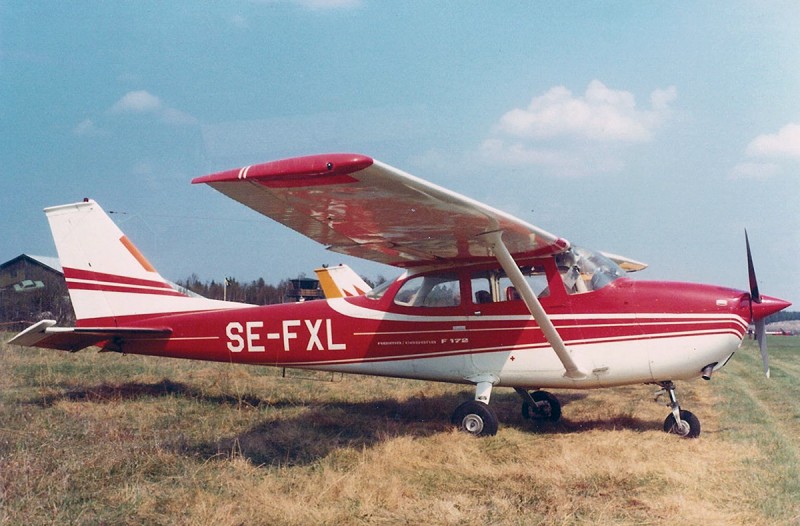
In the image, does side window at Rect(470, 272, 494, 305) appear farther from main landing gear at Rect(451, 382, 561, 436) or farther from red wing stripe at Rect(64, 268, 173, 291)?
red wing stripe at Rect(64, 268, 173, 291)

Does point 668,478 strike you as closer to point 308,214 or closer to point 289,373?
point 308,214

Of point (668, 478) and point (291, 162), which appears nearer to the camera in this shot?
point (291, 162)

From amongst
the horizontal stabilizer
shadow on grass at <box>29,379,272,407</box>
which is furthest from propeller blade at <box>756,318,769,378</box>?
the horizontal stabilizer

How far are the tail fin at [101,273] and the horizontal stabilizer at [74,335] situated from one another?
1.08ft

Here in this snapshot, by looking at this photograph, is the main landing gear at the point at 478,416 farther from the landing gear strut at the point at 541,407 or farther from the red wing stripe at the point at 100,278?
the red wing stripe at the point at 100,278

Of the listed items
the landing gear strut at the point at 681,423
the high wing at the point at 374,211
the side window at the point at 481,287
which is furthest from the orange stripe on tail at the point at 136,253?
the landing gear strut at the point at 681,423

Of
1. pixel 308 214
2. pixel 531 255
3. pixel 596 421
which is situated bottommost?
pixel 596 421

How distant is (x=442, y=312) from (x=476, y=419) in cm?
138

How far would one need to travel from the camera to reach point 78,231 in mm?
8203

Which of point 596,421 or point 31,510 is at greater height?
point 31,510

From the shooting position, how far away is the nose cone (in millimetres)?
6320

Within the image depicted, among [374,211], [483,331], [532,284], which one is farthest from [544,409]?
[374,211]

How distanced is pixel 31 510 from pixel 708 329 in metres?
6.26

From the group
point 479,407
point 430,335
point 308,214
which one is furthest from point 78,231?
point 479,407
